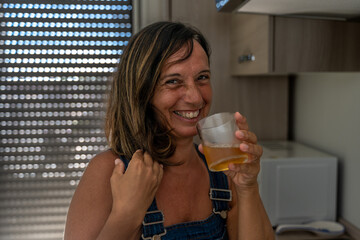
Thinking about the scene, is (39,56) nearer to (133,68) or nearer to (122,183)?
(133,68)

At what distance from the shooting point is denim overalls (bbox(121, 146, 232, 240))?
103 cm

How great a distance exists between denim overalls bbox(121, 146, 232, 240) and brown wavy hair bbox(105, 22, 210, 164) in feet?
0.25

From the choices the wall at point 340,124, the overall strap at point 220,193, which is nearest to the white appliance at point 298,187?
the wall at point 340,124

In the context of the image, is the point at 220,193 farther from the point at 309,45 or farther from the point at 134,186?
the point at 309,45

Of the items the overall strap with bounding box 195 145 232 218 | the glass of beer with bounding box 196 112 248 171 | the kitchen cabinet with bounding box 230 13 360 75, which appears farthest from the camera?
the kitchen cabinet with bounding box 230 13 360 75

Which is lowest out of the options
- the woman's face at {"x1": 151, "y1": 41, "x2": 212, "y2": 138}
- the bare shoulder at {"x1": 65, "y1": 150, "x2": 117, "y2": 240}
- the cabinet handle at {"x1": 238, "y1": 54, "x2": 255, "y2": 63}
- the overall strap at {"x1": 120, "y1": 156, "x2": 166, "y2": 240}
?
the overall strap at {"x1": 120, "y1": 156, "x2": 166, "y2": 240}

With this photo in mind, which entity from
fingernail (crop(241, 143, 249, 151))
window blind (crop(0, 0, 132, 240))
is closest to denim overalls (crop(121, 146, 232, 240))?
fingernail (crop(241, 143, 249, 151))

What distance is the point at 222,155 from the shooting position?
36.4 inches

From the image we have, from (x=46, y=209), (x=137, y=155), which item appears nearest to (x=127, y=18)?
(x=46, y=209)

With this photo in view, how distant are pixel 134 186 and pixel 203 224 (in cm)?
29

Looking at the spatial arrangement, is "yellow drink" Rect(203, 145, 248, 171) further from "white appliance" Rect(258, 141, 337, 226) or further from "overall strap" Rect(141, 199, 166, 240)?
"white appliance" Rect(258, 141, 337, 226)

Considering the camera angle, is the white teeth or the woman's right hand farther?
the white teeth

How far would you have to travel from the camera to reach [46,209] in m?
2.30

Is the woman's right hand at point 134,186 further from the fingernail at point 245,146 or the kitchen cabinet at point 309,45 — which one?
the kitchen cabinet at point 309,45
